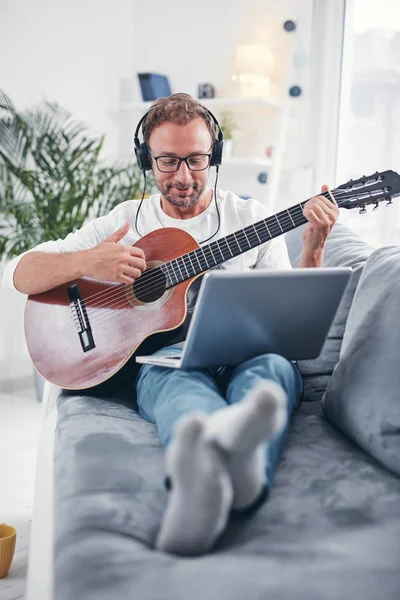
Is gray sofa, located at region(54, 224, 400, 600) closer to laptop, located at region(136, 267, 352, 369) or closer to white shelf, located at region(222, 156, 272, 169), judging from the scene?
laptop, located at region(136, 267, 352, 369)

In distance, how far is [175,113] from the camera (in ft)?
5.97

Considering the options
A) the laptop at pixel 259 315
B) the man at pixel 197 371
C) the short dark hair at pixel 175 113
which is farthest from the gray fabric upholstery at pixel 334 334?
the short dark hair at pixel 175 113

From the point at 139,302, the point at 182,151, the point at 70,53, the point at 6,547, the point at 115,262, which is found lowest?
the point at 6,547

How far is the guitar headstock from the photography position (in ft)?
5.42

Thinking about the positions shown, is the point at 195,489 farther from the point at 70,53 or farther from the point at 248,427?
the point at 70,53

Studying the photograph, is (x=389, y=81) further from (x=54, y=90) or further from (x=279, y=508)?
(x=279, y=508)

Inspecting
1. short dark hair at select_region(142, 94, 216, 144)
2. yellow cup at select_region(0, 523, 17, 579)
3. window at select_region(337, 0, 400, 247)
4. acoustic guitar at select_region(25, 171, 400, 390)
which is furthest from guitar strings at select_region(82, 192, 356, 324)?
window at select_region(337, 0, 400, 247)

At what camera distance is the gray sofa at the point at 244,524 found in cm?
84

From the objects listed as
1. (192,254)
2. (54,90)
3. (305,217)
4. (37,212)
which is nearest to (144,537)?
(192,254)

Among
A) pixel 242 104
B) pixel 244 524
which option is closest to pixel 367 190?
pixel 244 524

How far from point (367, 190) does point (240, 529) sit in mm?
944

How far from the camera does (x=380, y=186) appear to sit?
1668 mm

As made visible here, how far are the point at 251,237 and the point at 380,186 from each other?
33cm

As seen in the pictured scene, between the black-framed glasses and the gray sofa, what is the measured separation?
25.5 inches
